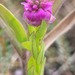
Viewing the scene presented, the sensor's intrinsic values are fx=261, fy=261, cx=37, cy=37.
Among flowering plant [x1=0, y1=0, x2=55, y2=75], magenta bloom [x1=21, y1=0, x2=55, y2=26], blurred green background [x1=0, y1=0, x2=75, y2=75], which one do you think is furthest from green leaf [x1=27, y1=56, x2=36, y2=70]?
blurred green background [x1=0, y1=0, x2=75, y2=75]

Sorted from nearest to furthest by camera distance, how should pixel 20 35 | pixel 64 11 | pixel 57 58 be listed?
pixel 20 35 → pixel 57 58 → pixel 64 11

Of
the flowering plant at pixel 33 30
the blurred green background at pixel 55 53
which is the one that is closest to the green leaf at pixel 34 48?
the flowering plant at pixel 33 30

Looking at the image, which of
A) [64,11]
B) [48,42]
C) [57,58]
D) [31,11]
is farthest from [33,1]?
[64,11]

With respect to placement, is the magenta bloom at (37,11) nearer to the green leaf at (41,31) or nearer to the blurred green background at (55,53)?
the green leaf at (41,31)

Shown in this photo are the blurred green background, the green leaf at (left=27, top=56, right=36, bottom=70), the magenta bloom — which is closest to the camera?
the magenta bloom

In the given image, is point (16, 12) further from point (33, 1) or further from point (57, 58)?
point (33, 1)

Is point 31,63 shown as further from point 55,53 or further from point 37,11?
point 55,53

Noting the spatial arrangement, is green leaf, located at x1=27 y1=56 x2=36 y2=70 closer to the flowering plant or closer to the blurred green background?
the flowering plant

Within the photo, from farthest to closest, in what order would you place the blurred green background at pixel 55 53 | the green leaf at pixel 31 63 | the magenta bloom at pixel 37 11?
1. the blurred green background at pixel 55 53
2. the green leaf at pixel 31 63
3. the magenta bloom at pixel 37 11
